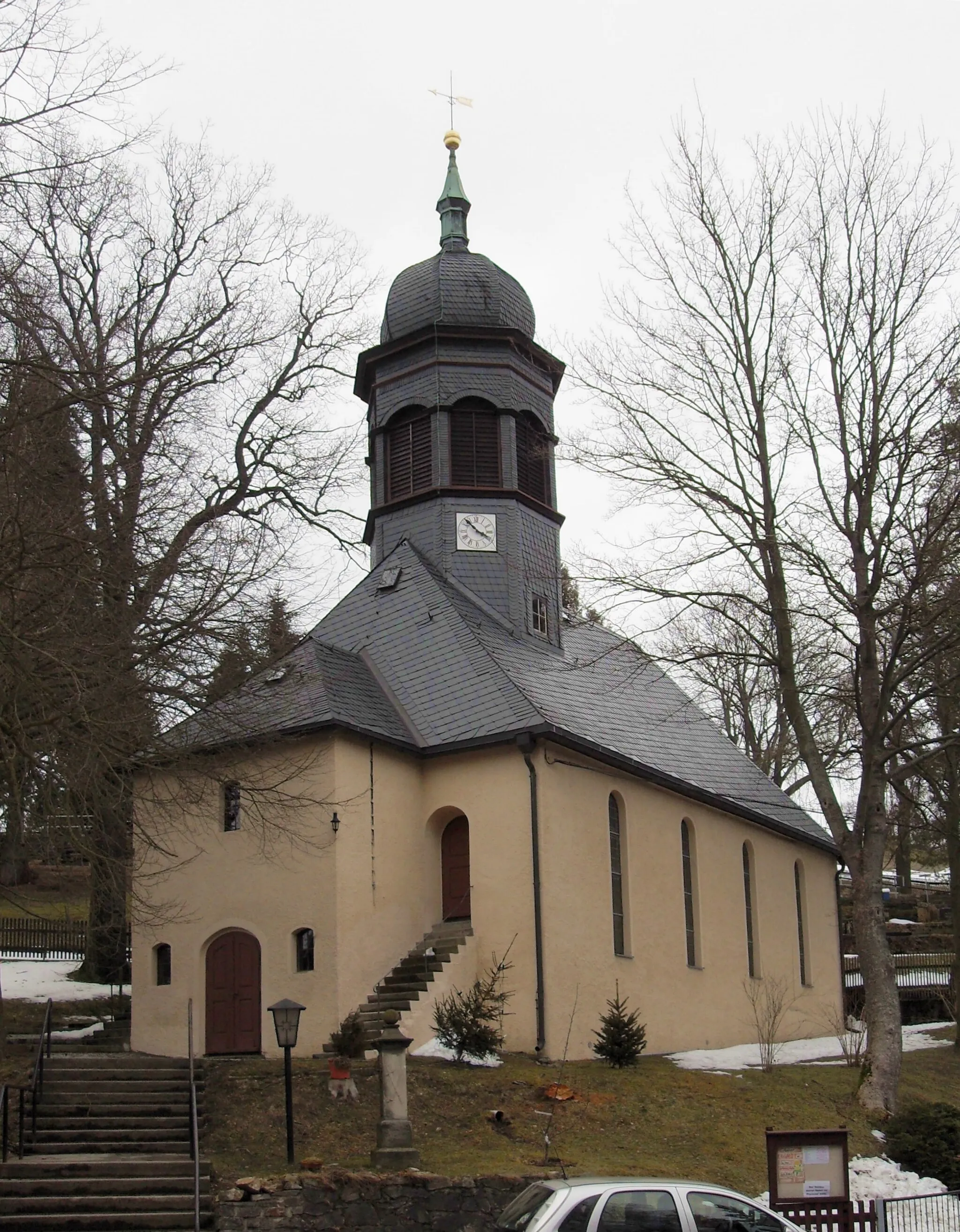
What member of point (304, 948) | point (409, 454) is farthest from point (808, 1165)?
point (409, 454)

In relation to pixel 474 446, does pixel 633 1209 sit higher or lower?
lower

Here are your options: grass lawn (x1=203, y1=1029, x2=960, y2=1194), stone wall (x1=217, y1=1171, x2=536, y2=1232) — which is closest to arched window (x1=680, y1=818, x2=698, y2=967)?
grass lawn (x1=203, y1=1029, x2=960, y2=1194)

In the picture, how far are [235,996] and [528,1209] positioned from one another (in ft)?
35.1

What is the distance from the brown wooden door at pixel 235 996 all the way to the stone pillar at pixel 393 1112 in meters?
4.99

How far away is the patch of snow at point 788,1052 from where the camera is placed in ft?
70.8

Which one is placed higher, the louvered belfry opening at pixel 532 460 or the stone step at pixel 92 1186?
the louvered belfry opening at pixel 532 460

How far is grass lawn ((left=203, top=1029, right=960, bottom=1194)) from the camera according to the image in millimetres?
14828

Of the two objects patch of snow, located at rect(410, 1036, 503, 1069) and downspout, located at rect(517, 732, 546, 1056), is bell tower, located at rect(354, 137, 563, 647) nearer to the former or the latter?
downspout, located at rect(517, 732, 546, 1056)

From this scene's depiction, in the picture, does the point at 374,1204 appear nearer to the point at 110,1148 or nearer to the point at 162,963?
the point at 110,1148

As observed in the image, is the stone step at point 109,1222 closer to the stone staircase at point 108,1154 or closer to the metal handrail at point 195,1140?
the stone staircase at point 108,1154

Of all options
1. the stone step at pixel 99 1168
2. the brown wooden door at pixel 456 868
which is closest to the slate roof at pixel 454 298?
the brown wooden door at pixel 456 868

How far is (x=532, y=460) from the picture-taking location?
26.9 m

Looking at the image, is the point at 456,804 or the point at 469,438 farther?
the point at 469,438

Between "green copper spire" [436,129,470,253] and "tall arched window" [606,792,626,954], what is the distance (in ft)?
43.7
